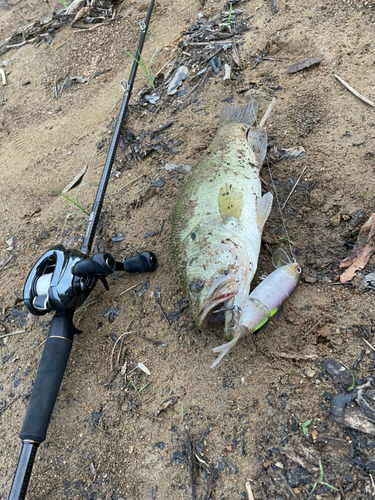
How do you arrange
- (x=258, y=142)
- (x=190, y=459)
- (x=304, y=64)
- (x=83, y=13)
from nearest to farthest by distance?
(x=190, y=459) → (x=258, y=142) → (x=304, y=64) → (x=83, y=13)

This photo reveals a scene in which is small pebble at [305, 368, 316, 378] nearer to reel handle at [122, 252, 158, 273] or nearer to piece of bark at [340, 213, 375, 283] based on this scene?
piece of bark at [340, 213, 375, 283]

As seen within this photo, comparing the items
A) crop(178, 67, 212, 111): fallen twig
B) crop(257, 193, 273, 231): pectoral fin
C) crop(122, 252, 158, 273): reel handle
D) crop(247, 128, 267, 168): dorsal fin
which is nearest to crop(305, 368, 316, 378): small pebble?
crop(257, 193, 273, 231): pectoral fin

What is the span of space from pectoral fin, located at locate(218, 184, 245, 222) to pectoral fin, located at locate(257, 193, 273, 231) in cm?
17

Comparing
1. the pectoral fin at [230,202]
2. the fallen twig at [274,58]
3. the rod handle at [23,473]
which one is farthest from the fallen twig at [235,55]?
the rod handle at [23,473]

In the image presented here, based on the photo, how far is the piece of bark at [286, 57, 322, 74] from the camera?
398cm

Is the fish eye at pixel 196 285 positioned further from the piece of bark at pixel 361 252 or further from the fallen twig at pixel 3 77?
the fallen twig at pixel 3 77

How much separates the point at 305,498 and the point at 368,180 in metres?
2.56

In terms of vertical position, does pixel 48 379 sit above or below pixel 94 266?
below

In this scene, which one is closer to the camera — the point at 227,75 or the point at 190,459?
the point at 190,459

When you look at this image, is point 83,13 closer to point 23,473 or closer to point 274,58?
point 274,58

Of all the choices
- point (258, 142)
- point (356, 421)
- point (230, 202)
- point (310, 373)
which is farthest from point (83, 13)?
point (356, 421)

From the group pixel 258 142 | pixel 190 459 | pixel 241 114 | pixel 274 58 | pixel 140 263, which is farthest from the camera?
pixel 274 58

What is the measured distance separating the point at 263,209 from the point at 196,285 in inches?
36.6

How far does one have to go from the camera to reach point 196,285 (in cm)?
262
